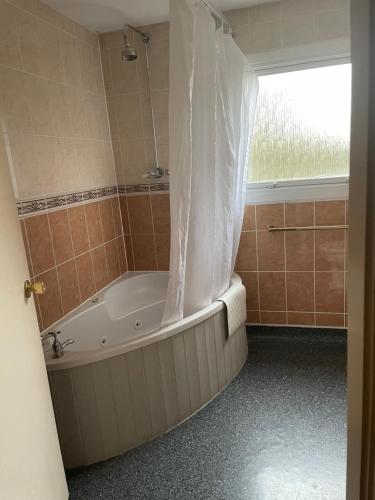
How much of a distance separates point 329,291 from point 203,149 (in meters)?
1.46

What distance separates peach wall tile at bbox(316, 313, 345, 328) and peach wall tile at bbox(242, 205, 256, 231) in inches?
31.6

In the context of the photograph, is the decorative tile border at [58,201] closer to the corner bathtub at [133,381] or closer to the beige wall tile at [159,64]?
the corner bathtub at [133,381]

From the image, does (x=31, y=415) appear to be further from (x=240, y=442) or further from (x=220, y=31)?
(x=220, y=31)

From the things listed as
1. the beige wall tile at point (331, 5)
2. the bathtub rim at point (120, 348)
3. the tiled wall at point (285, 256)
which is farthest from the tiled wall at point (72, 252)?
the beige wall tile at point (331, 5)

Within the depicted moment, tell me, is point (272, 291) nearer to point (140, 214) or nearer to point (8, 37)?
point (140, 214)

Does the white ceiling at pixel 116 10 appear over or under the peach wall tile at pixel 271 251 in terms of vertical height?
over

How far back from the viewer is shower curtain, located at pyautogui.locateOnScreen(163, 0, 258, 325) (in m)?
1.73

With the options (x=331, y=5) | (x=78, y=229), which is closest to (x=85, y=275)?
(x=78, y=229)

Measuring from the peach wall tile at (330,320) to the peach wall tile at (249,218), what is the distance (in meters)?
0.80

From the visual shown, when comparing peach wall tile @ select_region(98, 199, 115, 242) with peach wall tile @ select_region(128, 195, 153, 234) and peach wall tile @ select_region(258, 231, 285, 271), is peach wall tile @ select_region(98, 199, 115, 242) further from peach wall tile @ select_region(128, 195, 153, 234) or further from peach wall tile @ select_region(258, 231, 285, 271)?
peach wall tile @ select_region(258, 231, 285, 271)

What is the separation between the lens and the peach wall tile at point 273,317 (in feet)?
9.50

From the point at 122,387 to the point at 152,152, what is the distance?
172 cm

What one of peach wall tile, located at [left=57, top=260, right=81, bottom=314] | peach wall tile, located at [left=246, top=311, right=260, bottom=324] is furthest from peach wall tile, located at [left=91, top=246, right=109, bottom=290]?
peach wall tile, located at [left=246, top=311, right=260, bottom=324]

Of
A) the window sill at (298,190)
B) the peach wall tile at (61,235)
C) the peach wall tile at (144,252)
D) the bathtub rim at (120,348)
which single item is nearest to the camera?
the bathtub rim at (120,348)
